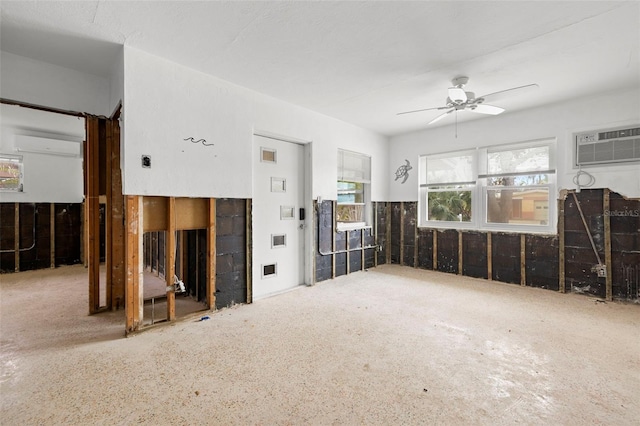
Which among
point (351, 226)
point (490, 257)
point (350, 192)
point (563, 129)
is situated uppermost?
point (563, 129)

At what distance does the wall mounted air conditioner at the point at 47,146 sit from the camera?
601cm

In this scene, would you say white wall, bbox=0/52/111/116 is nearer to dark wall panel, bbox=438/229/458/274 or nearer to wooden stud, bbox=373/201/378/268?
wooden stud, bbox=373/201/378/268

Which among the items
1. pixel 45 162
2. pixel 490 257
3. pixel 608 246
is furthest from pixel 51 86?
pixel 608 246

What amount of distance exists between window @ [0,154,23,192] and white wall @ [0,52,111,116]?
14.3ft

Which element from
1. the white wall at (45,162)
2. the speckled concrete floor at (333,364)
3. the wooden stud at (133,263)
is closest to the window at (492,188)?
the speckled concrete floor at (333,364)

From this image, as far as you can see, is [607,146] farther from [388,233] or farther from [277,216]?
[277,216]

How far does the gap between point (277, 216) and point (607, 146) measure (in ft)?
15.5

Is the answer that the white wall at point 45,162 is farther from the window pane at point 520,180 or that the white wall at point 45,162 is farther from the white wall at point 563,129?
the window pane at point 520,180

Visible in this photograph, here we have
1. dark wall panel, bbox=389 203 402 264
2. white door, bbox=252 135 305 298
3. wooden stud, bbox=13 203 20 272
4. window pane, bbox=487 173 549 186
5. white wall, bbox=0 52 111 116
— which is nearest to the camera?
white wall, bbox=0 52 111 116

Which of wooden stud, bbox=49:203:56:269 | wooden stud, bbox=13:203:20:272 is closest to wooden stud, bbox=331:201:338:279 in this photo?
wooden stud, bbox=49:203:56:269

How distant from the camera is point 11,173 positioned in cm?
598

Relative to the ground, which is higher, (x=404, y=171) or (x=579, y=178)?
(x=404, y=171)

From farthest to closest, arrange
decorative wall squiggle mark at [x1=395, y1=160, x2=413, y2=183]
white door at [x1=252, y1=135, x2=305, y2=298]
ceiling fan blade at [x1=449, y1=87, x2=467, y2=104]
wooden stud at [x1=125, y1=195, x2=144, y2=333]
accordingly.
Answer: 1. decorative wall squiggle mark at [x1=395, y1=160, x2=413, y2=183]
2. white door at [x1=252, y1=135, x2=305, y2=298]
3. ceiling fan blade at [x1=449, y1=87, x2=467, y2=104]
4. wooden stud at [x1=125, y1=195, x2=144, y2=333]

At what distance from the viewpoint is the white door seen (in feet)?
13.2
